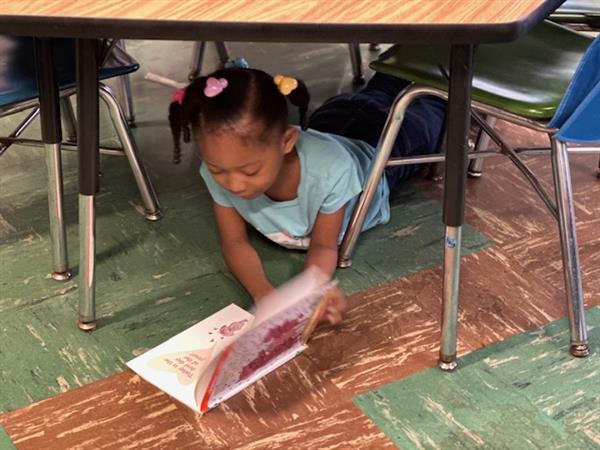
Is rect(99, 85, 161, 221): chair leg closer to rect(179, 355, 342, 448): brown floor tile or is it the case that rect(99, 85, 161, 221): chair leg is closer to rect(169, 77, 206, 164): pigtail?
rect(169, 77, 206, 164): pigtail

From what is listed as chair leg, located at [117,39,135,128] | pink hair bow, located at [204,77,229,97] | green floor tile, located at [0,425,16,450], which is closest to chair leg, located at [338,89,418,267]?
pink hair bow, located at [204,77,229,97]

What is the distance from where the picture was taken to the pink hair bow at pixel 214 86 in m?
1.74

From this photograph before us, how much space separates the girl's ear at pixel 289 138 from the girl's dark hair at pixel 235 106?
0.05 m

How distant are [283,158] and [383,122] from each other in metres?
0.49

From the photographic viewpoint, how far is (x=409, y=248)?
7.08 ft

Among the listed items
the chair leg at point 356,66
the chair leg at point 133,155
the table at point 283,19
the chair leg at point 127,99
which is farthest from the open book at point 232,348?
the chair leg at point 356,66

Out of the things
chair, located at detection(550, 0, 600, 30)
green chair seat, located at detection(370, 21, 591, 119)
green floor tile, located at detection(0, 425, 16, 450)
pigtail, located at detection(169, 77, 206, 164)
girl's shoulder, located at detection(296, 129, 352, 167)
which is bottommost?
green floor tile, located at detection(0, 425, 16, 450)

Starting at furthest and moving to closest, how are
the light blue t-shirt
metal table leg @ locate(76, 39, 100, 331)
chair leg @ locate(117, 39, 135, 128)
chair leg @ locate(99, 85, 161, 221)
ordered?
chair leg @ locate(117, 39, 135, 128) < chair leg @ locate(99, 85, 161, 221) < the light blue t-shirt < metal table leg @ locate(76, 39, 100, 331)

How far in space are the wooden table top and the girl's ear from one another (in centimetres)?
56

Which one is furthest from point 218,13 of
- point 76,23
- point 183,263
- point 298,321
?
point 183,263

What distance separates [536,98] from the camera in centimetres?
175

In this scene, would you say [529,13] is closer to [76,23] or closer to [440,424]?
[76,23]

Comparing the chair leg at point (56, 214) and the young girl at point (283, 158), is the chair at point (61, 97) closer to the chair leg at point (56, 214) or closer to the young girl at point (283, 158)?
the chair leg at point (56, 214)

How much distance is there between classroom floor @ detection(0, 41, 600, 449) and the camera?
1.66 meters
